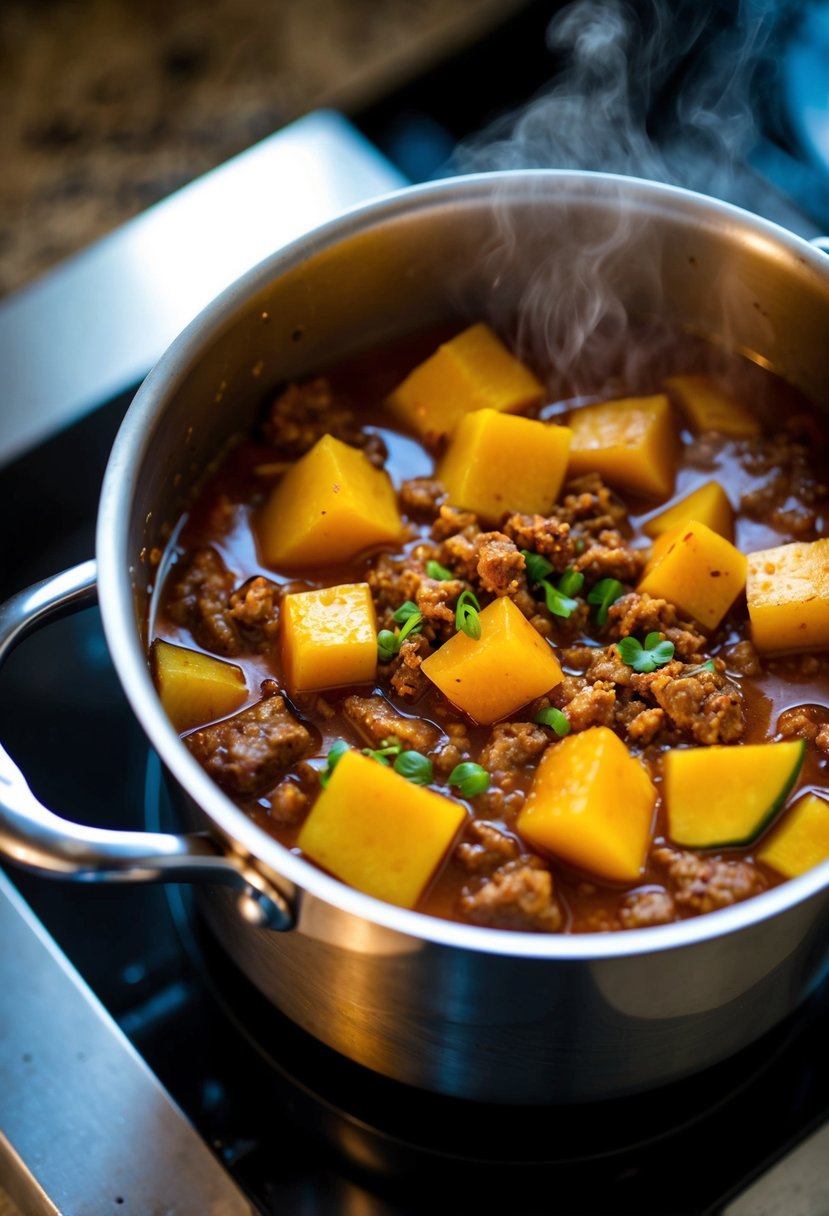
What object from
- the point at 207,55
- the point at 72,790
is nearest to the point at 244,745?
the point at 72,790

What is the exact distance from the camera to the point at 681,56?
9.72 ft

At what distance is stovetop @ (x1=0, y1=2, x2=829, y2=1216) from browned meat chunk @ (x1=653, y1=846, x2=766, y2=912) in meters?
0.35

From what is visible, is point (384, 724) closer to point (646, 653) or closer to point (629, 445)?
point (646, 653)

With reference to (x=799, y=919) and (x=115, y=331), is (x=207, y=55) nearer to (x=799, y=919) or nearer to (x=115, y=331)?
(x=115, y=331)

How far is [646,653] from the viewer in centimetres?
191

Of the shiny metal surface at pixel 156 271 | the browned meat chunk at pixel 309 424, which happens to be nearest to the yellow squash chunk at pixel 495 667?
the browned meat chunk at pixel 309 424

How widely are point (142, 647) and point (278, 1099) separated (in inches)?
28.3

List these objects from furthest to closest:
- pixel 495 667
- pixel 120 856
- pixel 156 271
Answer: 1. pixel 156 271
2. pixel 495 667
3. pixel 120 856

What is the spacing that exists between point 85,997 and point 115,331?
130 centimetres

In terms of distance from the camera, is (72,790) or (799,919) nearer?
(799,919)

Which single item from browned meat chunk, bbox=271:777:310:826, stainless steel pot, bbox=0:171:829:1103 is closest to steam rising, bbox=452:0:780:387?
stainless steel pot, bbox=0:171:829:1103

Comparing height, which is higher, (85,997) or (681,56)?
(681,56)

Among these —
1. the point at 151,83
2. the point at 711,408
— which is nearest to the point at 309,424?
the point at 711,408

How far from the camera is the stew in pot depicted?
67.4 inches
